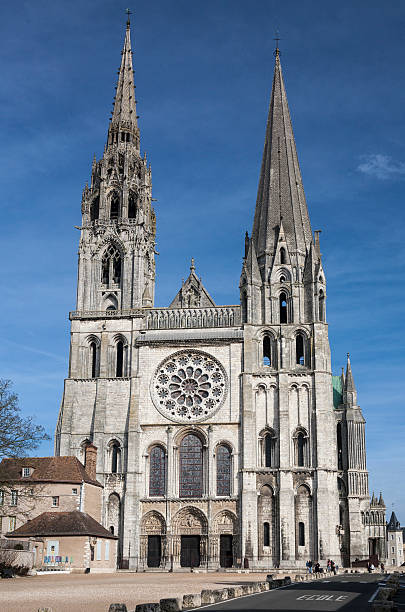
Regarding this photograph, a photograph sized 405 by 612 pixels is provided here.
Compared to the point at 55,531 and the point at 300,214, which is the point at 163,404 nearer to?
the point at 55,531

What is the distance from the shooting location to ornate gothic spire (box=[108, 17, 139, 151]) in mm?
66875

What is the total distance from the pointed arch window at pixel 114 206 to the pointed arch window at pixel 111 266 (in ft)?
10.7

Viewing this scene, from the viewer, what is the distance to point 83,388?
5744 centimetres

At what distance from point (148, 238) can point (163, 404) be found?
14074 millimetres

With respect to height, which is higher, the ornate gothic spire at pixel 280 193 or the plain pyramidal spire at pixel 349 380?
the ornate gothic spire at pixel 280 193

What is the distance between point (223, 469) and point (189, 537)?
5.09 m

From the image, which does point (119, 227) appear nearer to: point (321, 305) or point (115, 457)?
point (321, 305)

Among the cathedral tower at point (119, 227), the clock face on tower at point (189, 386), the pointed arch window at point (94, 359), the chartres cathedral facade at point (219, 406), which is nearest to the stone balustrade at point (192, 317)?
the chartres cathedral facade at point (219, 406)

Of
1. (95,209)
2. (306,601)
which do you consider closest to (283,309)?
(95,209)

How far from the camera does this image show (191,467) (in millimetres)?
55250

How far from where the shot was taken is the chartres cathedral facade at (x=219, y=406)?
5306 centimetres

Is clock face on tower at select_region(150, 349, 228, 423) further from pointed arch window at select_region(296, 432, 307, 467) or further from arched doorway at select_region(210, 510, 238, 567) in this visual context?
arched doorway at select_region(210, 510, 238, 567)

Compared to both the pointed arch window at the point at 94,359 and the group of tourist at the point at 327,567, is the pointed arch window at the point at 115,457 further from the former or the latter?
the group of tourist at the point at 327,567

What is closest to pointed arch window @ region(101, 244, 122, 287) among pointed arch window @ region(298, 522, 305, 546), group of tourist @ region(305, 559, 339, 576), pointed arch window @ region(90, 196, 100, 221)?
pointed arch window @ region(90, 196, 100, 221)
